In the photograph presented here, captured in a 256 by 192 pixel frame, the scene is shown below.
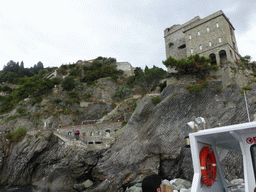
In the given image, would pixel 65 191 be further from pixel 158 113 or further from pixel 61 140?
pixel 158 113

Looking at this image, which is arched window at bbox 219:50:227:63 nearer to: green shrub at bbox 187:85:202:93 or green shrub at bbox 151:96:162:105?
green shrub at bbox 187:85:202:93

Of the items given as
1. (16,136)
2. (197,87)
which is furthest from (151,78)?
(16,136)

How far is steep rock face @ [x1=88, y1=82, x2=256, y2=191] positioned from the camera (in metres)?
19.8

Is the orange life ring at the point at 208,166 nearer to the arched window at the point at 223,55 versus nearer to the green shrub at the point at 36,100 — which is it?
the arched window at the point at 223,55

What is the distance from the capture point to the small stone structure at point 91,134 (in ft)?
82.2

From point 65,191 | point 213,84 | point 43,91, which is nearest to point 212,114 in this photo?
point 213,84

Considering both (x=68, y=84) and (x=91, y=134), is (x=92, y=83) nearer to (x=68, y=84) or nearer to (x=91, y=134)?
(x=68, y=84)

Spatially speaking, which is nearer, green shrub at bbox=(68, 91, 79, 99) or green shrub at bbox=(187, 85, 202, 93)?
green shrub at bbox=(187, 85, 202, 93)

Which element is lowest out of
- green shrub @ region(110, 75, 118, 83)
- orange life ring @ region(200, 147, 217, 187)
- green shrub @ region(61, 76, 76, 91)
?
orange life ring @ region(200, 147, 217, 187)

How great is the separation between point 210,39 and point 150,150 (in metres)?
18.2

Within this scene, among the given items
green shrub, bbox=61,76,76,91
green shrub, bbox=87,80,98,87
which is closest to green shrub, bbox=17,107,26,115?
green shrub, bbox=61,76,76,91

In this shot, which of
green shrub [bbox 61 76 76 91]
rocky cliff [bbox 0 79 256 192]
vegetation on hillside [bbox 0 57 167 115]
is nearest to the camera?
rocky cliff [bbox 0 79 256 192]

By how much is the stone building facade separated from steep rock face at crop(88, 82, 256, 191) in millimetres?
6192

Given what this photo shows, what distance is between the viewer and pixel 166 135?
20969 millimetres
